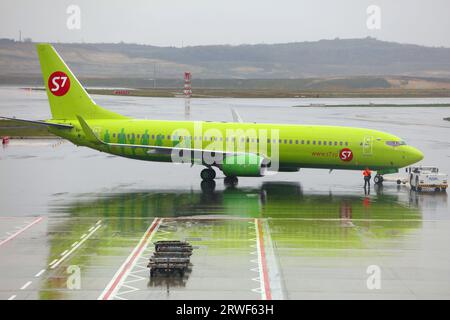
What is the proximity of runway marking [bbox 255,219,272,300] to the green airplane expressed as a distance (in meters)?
12.6

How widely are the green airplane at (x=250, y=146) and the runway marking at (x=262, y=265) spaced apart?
1256cm

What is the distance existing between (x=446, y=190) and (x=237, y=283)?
27713 millimetres

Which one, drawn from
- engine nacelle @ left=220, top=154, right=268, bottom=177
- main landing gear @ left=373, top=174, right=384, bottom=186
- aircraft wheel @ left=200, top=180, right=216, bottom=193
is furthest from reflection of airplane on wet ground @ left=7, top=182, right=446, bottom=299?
main landing gear @ left=373, top=174, right=384, bottom=186

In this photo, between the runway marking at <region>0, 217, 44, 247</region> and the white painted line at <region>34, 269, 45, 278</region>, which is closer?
the white painted line at <region>34, 269, 45, 278</region>

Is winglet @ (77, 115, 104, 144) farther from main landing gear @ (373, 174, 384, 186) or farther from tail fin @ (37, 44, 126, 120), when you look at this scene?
main landing gear @ (373, 174, 384, 186)

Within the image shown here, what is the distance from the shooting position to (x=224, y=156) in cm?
5112

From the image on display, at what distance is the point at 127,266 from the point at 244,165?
20334 millimetres

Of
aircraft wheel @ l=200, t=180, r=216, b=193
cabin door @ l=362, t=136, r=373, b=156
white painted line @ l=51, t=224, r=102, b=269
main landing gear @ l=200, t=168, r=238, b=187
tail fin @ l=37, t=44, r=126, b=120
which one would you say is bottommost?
white painted line @ l=51, t=224, r=102, b=269

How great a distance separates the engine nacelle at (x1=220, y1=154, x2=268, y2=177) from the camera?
162 ft

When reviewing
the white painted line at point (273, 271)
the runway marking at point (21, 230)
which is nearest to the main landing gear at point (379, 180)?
the white painted line at point (273, 271)

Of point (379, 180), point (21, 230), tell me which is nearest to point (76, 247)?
point (21, 230)
